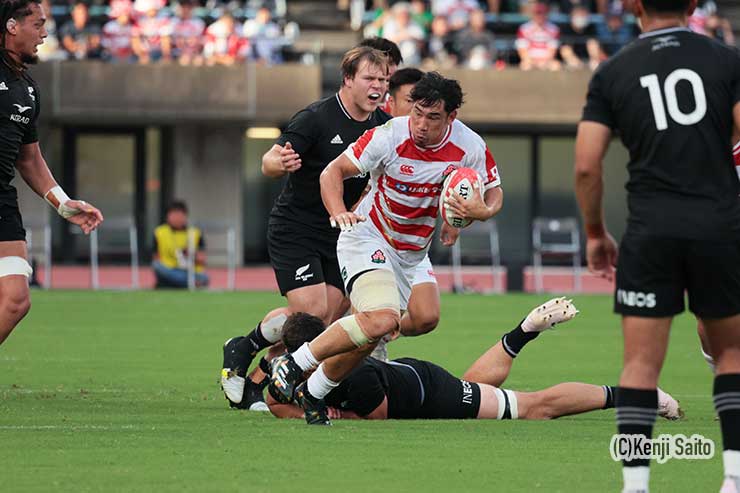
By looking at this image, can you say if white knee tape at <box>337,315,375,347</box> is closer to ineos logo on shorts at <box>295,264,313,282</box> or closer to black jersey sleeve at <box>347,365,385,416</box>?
black jersey sleeve at <box>347,365,385,416</box>

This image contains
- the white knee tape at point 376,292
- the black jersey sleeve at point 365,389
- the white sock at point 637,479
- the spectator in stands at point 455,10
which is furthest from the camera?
the spectator in stands at point 455,10

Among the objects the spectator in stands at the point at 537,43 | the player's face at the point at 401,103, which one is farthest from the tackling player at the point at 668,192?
the spectator in stands at the point at 537,43

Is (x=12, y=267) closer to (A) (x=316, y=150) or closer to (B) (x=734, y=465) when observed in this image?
(A) (x=316, y=150)

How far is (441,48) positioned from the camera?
98.4ft

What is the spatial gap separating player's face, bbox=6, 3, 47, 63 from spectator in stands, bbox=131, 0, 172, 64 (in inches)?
818

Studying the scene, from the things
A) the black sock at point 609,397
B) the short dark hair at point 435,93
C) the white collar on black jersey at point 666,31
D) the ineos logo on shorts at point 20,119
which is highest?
the white collar on black jersey at point 666,31

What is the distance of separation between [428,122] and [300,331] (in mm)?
1498

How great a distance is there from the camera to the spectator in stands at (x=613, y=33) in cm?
3044

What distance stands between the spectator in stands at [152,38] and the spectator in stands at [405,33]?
4509mm

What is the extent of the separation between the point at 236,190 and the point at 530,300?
37.0ft

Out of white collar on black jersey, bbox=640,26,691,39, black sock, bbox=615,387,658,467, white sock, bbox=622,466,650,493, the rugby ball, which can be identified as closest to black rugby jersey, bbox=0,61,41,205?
the rugby ball

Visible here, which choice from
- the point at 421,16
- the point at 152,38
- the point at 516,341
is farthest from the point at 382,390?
the point at 421,16

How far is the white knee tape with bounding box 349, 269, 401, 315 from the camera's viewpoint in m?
8.08

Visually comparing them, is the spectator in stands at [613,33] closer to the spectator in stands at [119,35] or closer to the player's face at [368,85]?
the spectator in stands at [119,35]
